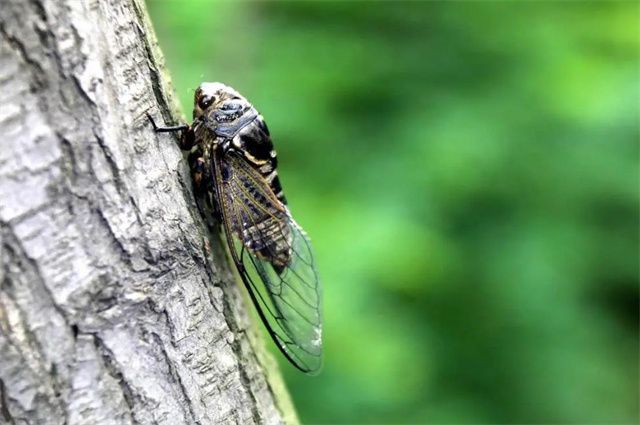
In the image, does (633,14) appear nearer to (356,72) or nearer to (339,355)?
(356,72)

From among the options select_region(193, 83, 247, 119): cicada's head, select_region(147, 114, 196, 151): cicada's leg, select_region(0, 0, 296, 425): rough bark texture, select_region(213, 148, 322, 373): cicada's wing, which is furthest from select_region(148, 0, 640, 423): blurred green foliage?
select_region(0, 0, 296, 425): rough bark texture

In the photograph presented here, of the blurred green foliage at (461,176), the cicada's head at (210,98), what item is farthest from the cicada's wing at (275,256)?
the blurred green foliage at (461,176)

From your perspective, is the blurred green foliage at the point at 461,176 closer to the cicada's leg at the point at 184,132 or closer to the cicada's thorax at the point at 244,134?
the cicada's thorax at the point at 244,134

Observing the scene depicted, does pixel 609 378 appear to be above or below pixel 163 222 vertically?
below

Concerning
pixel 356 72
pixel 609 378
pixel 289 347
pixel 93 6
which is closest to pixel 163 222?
pixel 93 6

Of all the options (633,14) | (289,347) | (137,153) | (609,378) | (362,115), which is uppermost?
(633,14)

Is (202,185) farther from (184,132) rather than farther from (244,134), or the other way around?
(244,134)
